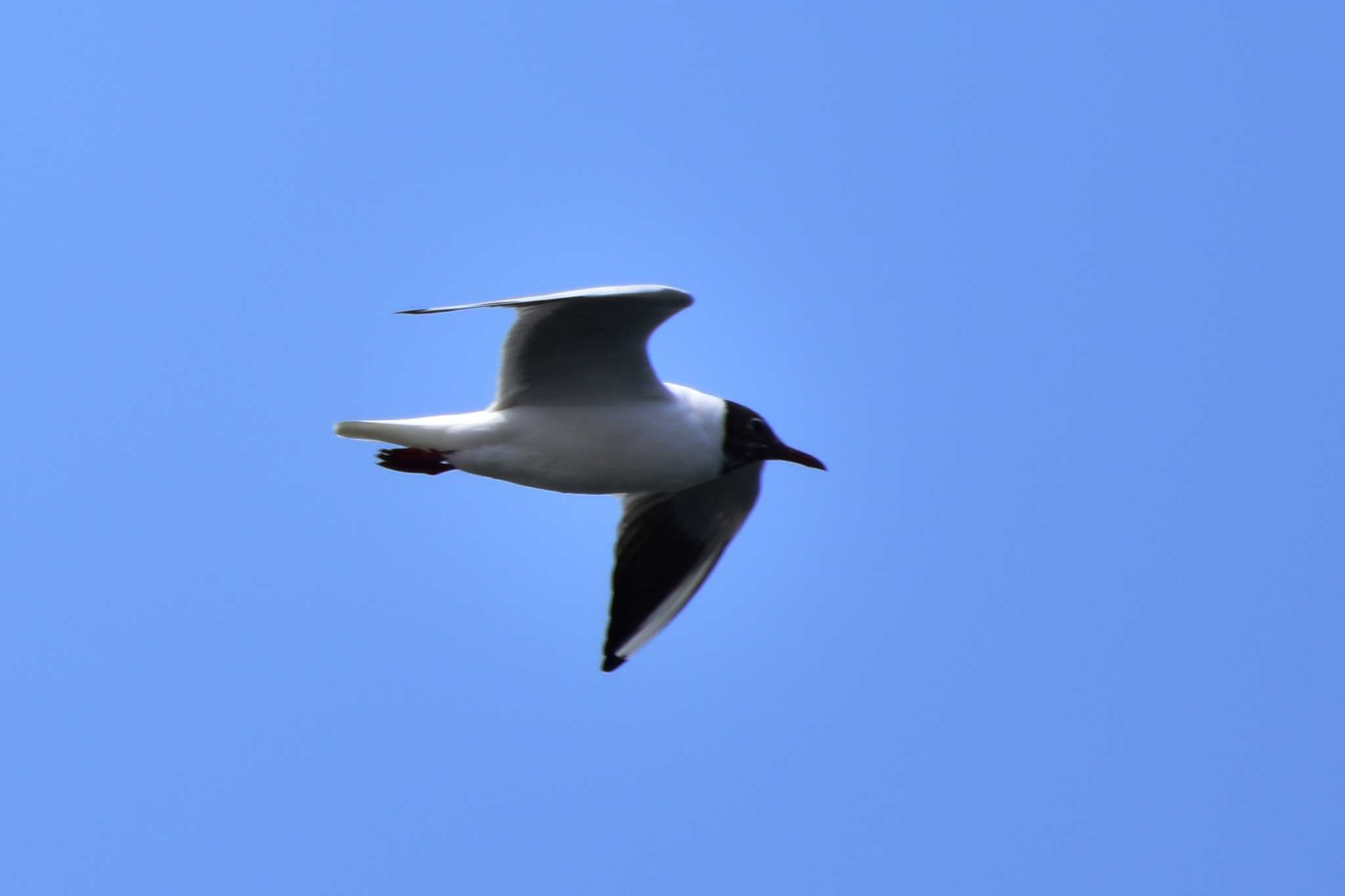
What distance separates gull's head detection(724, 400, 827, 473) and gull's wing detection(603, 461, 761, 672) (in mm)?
314

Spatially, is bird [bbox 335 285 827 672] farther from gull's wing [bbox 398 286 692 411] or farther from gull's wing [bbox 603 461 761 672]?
gull's wing [bbox 603 461 761 672]

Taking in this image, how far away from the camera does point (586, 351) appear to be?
803 cm

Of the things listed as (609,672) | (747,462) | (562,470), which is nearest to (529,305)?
(562,470)

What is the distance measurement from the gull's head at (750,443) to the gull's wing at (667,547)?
0.31 m

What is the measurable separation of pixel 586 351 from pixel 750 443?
1.07m

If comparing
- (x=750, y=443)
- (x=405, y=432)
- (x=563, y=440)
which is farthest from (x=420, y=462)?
(x=750, y=443)

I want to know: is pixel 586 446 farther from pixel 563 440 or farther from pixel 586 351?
pixel 586 351

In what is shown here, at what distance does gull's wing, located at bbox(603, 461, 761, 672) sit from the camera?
9.18 metres

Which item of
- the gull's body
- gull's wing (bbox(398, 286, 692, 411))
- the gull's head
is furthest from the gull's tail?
the gull's head

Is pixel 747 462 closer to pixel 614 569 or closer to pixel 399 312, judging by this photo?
pixel 614 569

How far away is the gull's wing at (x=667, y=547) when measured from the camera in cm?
918

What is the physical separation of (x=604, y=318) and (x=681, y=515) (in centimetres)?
178

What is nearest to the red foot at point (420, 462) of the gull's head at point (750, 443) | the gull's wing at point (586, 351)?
the gull's wing at point (586, 351)

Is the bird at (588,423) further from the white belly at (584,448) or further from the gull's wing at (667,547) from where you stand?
the gull's wing at (667,547)
